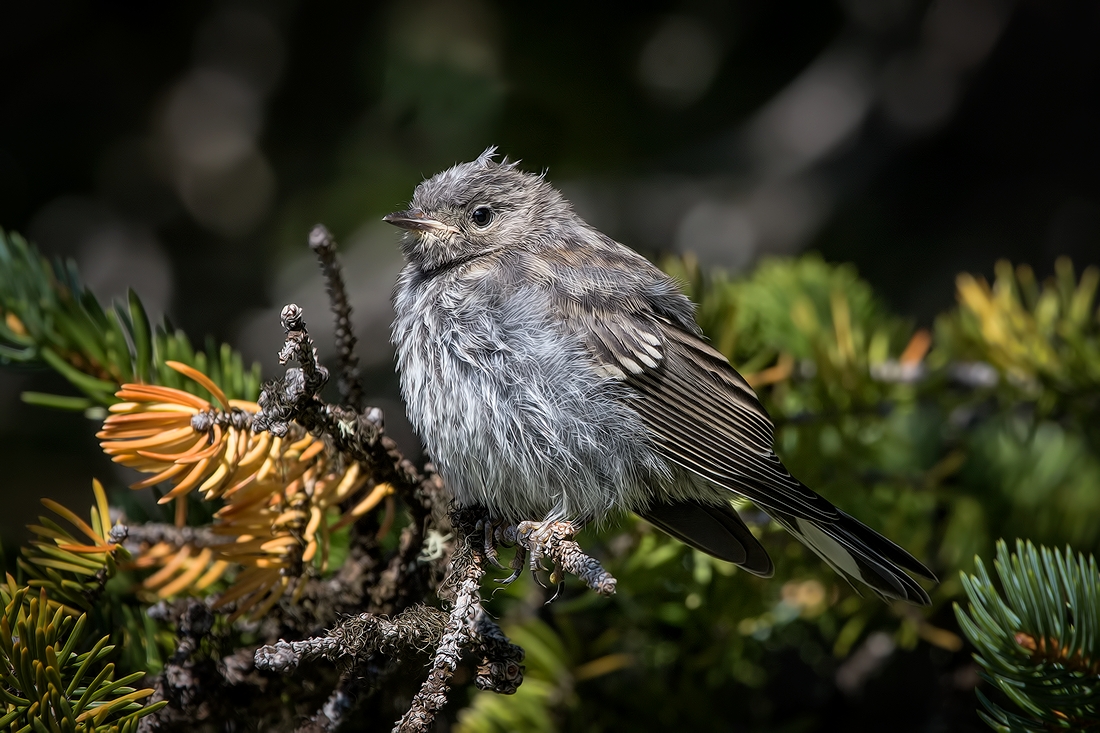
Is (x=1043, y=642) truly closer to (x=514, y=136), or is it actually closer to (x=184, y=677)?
(x=184, y=677)

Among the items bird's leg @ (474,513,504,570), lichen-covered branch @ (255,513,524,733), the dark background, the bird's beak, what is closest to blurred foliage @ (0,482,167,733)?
lichen-covered branch @ (255,513,524,733)

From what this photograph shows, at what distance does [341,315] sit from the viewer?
151 cm

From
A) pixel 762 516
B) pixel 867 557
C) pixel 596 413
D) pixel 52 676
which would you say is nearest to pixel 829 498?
pixel 762 516

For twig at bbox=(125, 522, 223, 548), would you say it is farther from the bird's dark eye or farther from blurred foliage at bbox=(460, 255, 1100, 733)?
the bird's dark eye

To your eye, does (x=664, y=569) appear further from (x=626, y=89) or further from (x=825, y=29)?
(x=825, y=29)

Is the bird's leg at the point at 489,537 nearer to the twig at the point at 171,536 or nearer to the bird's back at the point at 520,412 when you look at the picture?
the bird's back at the point at 520,412

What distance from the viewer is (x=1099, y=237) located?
3959 millimetres

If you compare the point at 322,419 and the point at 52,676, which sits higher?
the point at 322,419

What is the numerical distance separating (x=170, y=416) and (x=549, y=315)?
853 millimetres

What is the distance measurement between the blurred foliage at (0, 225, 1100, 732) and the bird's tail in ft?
0.66

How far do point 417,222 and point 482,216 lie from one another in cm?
21

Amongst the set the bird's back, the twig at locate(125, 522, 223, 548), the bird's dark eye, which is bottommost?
the twig at locate(125, 522, 223, 548)

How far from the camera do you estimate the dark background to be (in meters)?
3.51

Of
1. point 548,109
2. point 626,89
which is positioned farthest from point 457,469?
point 626,89
